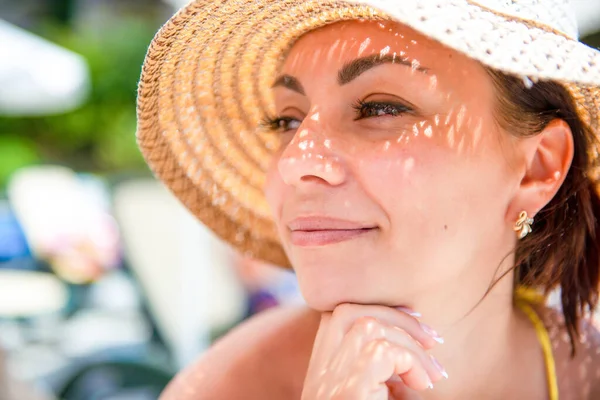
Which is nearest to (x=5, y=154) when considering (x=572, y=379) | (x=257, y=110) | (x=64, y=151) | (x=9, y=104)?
(x=64, y=151)

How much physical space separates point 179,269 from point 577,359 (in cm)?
408

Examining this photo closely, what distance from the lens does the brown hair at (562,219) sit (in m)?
1.55

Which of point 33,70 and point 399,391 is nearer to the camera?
point 399,391

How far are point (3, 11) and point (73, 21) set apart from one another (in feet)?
5.44

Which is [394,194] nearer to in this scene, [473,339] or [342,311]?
[342,311]

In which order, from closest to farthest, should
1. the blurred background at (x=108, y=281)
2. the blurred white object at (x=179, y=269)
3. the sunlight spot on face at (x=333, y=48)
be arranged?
the sunlight spot on face at (x=333, y=48) → the blurred background at (x=108, y=281) → the blurred white object at (x=179, y=269)

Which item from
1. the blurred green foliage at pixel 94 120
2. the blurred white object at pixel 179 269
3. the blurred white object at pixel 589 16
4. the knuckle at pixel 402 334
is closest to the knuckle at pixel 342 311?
the knuckle at pixel 402 334

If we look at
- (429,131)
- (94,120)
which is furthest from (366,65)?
(94,120)

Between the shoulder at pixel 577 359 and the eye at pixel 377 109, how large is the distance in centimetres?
94

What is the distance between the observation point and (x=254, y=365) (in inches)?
70.5

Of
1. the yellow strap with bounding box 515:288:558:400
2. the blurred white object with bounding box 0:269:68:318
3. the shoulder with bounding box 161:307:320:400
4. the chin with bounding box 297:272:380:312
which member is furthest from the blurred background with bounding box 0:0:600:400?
the chin with bounding box 297:272:380:312

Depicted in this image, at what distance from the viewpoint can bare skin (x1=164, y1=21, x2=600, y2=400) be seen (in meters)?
1.40

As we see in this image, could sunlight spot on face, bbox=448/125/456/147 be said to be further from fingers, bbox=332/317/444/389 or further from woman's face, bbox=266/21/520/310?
fingers, bbox=332/317/444/389

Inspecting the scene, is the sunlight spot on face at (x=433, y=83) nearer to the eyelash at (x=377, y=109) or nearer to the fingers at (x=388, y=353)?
the eyelash at (x=377, y=109)
